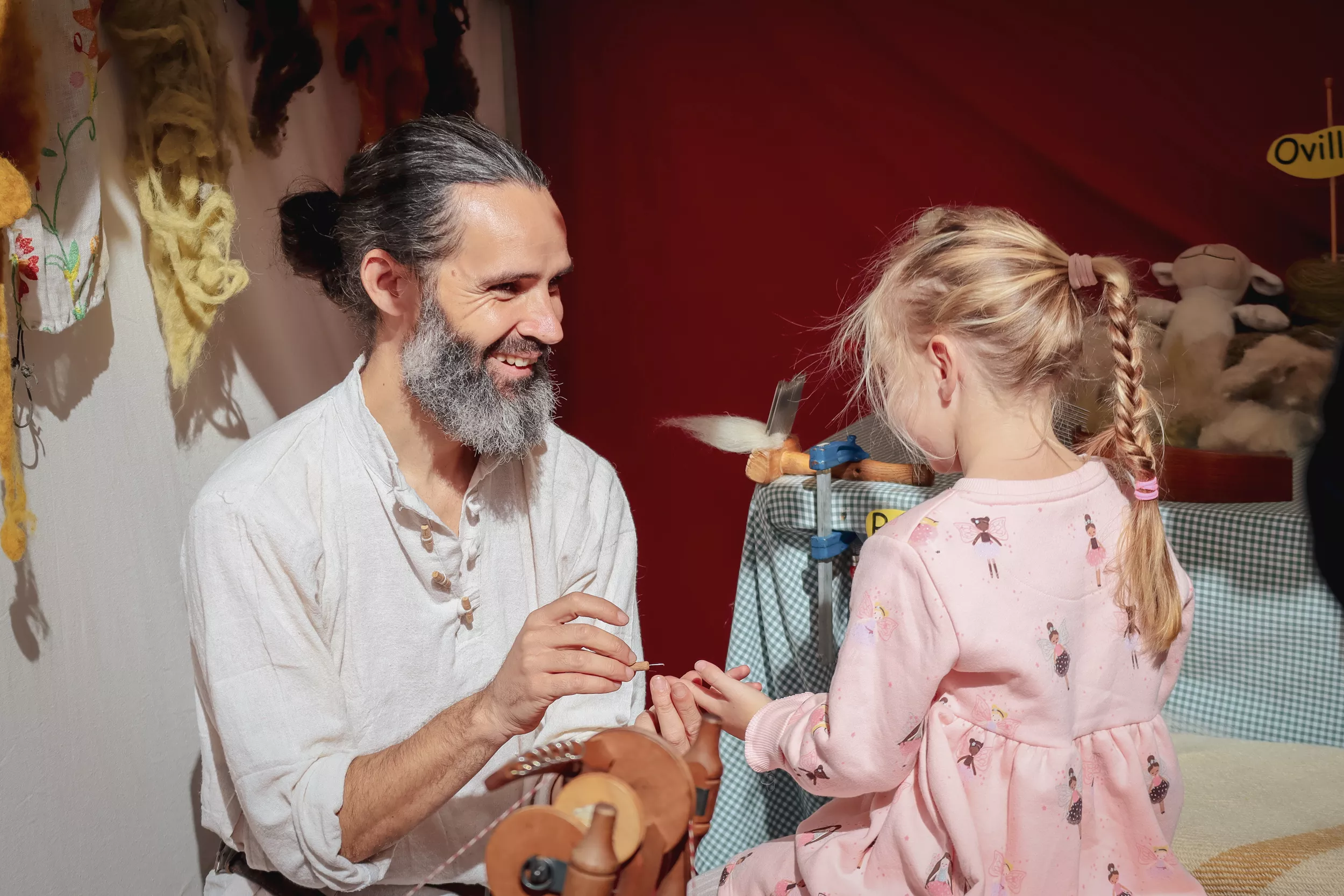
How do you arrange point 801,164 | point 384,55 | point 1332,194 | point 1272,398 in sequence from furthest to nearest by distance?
point 801,164, point 384,55, point 1332,194, point 1272,398

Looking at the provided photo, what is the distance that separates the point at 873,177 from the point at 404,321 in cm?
153

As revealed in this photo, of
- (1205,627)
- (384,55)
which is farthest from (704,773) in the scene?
(384,55)

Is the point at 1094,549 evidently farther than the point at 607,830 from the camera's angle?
Yes

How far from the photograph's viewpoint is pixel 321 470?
163 centimetres

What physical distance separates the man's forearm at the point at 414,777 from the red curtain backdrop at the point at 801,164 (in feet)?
5.37

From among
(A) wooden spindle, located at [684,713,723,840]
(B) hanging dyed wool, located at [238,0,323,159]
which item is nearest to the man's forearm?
(A) wooden spindle, located at [684,713,723,840]

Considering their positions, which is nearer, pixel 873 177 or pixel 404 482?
pixel 404 482

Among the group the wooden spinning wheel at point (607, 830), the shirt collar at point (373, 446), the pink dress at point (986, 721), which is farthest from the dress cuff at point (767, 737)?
the shirt collar at point (373, 446)

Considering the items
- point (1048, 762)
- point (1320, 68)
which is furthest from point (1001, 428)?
point (1320, 68)

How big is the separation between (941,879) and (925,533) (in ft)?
1.38

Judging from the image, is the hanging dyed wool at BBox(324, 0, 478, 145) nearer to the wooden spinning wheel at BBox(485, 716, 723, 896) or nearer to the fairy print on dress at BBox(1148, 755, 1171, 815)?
the wooden spinning wheel at BBox(485, 716, 723, 896)

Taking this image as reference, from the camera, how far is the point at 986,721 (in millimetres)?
1304

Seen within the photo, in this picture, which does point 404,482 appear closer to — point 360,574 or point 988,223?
point 360,574

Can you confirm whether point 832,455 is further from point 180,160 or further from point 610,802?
point 180,160
